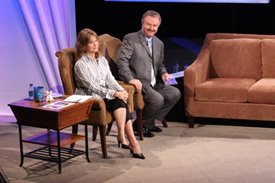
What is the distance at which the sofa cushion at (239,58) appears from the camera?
6035 millimetres

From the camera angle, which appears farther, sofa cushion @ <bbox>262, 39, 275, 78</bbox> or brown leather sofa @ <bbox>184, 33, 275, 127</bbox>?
sofa cushion @ <bbox>262, 39, 275, 78</bbox>

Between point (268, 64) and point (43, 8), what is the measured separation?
2.57m

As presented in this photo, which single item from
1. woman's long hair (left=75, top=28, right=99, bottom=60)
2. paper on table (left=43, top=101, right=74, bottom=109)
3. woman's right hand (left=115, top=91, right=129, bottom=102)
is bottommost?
woman's right hand (left=115, top=91, right=129, bottom=102)

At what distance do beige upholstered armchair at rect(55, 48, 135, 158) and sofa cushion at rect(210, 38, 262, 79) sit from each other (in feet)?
4.64

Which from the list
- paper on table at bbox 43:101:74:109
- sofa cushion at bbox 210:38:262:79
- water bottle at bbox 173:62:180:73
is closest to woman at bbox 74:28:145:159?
paper on table at bbox 43:101:74:109

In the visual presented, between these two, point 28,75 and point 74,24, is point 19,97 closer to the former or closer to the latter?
point 28,75

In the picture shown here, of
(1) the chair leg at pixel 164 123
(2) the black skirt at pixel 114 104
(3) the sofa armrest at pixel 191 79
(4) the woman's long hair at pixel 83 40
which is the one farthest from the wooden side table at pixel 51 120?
(3) the sofa armrest at pixel 191 79

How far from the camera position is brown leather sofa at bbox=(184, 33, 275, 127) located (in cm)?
552

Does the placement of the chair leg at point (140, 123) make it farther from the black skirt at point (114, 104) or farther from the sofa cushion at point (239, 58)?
the sofa cushion at point (239, 58)

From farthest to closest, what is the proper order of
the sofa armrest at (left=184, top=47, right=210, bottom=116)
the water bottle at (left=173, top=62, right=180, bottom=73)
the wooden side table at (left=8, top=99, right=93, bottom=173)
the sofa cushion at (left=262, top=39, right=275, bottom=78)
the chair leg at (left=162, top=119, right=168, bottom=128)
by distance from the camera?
the water bottle at (left=173, top=62, right=180, bottom=73) → the sofa cushion at (left=262, top=39, right=275, bottom=78) → the chair leg at (left=162, top=119, right=168, bottom=128) → the sofa armrest at (left=184, top=47, right=210, bottom=116) → the wooden side table at (left=8, top=99, right=93, bottom=173)

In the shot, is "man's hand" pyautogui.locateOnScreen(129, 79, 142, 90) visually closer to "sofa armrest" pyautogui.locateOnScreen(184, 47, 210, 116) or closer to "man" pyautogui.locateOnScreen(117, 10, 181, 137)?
"man" pyautogui.locateOnScreen(117, 10, 181, 137)

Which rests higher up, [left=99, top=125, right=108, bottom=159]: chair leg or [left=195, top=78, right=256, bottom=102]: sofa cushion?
[left=195, top=78, right=256, bottom=102]: sofa cushion

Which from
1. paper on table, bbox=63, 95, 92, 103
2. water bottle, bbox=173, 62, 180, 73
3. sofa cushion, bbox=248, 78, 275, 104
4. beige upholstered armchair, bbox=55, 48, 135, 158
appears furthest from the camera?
water bottle, bbox=173, 62, 180, 73

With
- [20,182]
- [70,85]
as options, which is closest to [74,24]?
[70,85]
